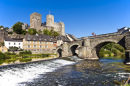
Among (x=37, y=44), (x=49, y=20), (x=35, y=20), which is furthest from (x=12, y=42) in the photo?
(x=49, y=20)

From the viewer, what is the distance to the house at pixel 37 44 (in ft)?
160

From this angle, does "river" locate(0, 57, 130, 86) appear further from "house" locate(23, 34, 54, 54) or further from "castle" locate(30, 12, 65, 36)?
"castle" locate(30, 12, 65, 36)

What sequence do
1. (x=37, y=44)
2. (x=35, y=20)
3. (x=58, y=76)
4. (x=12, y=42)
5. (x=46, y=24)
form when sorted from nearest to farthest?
(x=58, y=76), (x=12, y=42), (x=37, y=44), (x=35, y=20), (x=46, y=24)

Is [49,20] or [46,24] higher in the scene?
[49,20]

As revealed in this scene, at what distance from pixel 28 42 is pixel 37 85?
41.6 meters

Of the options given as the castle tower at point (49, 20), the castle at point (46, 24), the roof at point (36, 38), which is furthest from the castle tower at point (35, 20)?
the roof at point (36, 38)

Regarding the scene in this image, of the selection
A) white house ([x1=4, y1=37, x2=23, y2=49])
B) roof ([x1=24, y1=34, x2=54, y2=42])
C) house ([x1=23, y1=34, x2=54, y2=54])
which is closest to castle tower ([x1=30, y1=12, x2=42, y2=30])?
roof ([x1=24, y1=34, x2=54, y2=42])

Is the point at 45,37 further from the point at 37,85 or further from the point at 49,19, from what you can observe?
the point at 37,85

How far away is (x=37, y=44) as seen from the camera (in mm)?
51062

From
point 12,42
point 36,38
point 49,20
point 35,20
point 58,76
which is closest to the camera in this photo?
point 58,76

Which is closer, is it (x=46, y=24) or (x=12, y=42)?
(x=12, y=42)

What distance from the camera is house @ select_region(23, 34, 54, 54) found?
48750mm

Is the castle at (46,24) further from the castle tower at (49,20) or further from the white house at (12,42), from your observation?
the white house at (12,42)

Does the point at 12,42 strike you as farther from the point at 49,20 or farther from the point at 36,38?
the point at 49,20
